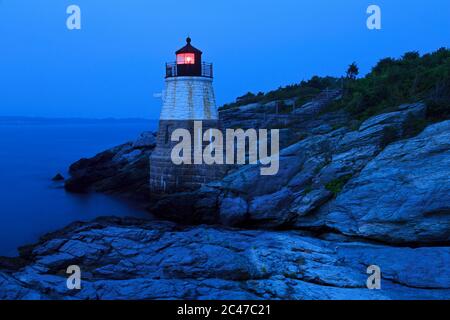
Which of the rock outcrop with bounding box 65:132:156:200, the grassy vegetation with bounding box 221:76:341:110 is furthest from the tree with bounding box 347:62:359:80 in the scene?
the rock outcrop with bounding box 65:132:156:200

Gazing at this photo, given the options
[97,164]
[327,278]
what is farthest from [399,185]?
[97,164]

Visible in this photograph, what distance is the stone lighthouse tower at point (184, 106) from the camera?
23.0 m

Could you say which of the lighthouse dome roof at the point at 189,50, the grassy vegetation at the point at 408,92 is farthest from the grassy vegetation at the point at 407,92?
the lighthouse dome roof at the point at 189,50

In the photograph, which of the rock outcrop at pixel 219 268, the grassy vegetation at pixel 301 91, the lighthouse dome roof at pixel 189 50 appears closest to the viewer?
the rock outcrop at pixel 219 268

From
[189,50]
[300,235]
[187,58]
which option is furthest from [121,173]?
[300,235]

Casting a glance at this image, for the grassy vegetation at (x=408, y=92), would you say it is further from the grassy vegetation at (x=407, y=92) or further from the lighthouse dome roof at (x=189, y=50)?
the lighthouse dome roof at (x=189, y=50)

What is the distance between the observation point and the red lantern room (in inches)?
906

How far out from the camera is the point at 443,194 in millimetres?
Answer: 13039

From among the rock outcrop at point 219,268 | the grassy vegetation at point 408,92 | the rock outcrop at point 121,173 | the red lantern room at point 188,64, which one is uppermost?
the red lantern room at point 188,64

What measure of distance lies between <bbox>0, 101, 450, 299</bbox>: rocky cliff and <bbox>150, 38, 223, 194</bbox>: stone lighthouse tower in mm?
2704

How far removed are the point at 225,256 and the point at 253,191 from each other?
21.0ft

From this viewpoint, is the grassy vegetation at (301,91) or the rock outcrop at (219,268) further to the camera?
the grassy vegetation at (301,91)

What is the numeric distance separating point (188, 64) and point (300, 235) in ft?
39.8

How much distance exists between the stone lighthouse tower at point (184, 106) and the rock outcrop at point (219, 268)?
8.66 m
